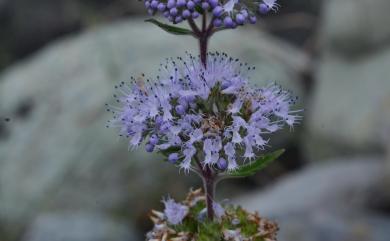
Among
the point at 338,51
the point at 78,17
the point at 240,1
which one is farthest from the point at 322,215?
the point at 78,17

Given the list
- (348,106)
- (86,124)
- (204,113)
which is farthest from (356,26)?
(204,113)

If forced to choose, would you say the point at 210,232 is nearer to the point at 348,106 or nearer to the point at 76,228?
the point at 76,228

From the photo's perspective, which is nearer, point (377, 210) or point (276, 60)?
point (377, 210)

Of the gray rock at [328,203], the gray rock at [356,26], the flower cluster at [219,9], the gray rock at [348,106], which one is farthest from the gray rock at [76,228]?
the flower cluster at [219,9]

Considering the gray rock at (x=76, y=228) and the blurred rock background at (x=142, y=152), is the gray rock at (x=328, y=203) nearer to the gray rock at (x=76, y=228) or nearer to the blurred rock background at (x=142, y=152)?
the blurred rock background at (x=142, y=152)

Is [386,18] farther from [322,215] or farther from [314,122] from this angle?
[322,215]

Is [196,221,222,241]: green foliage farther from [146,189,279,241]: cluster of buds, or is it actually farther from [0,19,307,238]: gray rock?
[0,19,307,238]: gray rock
